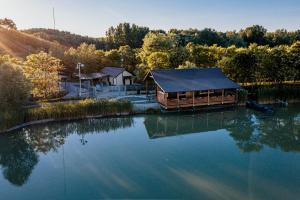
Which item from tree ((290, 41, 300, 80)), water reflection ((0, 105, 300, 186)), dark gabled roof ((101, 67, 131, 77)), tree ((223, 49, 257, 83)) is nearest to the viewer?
water reflection ((0, 105, 300, 186))

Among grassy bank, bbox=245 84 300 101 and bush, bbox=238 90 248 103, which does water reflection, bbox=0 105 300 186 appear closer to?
bush, bbox=238 90 248 103

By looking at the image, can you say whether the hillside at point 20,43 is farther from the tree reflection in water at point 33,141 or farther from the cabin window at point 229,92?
the cabin window at point 229,92

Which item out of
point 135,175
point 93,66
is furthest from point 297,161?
point 93,66

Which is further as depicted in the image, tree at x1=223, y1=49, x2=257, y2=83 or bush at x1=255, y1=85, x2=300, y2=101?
tree at x1=223, y1=49, x2=257, y2=83

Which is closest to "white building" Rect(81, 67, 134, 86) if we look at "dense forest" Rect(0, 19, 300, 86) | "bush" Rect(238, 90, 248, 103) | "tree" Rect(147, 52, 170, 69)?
"dense forest" Rect(0, 19, 300, 86)

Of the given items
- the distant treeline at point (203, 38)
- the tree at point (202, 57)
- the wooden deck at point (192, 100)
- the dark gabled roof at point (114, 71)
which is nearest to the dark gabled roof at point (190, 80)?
the wooden deck at point (192, 100)
